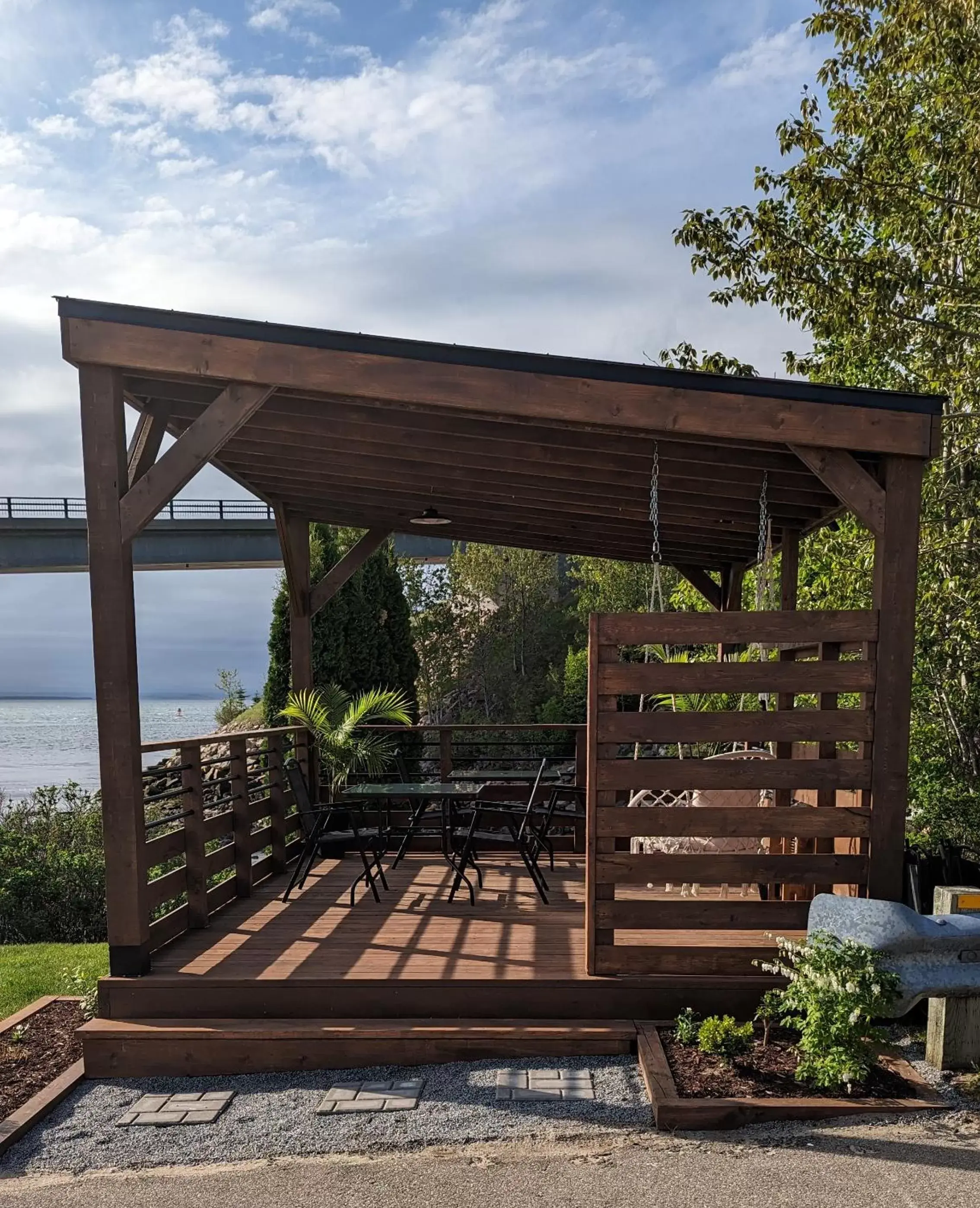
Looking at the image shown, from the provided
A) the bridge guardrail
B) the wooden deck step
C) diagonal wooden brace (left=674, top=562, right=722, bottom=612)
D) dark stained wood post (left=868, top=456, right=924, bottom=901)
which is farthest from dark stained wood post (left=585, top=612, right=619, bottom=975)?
the bridge guardrail

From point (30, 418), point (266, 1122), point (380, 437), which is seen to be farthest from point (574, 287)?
point (30, 418)

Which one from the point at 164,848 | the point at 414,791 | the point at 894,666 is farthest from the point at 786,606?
the point at 164,848

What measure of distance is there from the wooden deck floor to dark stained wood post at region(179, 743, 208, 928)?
5.1 inches

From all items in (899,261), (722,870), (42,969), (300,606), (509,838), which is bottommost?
(42,969)

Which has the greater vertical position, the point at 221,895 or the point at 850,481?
the point at 850,481

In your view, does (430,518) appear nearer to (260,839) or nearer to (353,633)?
(260,839)

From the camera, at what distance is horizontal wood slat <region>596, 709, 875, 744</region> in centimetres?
413

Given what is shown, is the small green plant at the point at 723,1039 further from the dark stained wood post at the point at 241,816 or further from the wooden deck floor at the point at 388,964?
the dark stained wood post at the point at 241,816

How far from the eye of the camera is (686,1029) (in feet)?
12.6

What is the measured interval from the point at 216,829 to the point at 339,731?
2358 millimetres

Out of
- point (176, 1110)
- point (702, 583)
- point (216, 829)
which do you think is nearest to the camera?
point (176, 1110)

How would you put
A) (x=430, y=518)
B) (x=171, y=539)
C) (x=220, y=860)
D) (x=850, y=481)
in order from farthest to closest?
(x=171, y=539)
(x=430, y=518)
(x=220, y=860)
(x=850, y=481)

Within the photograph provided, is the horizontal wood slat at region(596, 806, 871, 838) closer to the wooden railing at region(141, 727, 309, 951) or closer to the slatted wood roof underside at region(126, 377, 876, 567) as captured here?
the slatted wood roof underside at region(126, 377, 876, 567)

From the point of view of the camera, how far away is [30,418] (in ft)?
103
